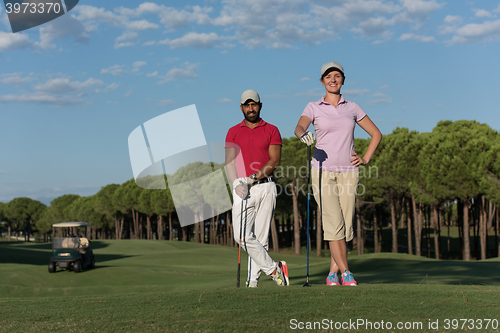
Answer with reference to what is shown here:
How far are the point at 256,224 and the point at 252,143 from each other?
1209 mm

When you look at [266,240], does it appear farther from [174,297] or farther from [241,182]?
[174,297]

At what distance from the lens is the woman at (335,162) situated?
6.11m

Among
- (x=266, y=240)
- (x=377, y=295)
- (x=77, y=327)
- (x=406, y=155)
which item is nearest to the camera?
(x=77, y=327)

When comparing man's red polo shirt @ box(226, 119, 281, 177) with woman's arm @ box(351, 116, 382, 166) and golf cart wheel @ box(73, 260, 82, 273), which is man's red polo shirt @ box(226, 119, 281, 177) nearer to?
woman's arm @ box(351, 116, 382, 166)

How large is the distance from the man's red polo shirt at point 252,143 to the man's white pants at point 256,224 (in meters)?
0.31

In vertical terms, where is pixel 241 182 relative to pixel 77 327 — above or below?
above

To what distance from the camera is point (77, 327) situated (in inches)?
167

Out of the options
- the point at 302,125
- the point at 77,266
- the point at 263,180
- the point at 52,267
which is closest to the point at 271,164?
the point at 263,180

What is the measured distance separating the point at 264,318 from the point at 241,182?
247cm

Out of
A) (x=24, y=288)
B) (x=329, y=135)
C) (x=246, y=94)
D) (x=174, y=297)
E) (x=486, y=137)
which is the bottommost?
(x=24, y=288)

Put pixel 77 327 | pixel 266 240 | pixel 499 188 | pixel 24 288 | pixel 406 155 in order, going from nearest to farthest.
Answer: pixel 77 327, pixel 266 240, pixel 24 288, pixel 499 188, pixel 406 155

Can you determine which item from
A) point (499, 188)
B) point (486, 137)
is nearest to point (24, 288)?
point (499, 188)

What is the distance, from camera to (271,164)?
643 cm

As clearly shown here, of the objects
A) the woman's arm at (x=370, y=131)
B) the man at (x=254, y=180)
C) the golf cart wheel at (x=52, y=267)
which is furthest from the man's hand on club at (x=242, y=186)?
the golf cart wheel at (x=52, y=267)
